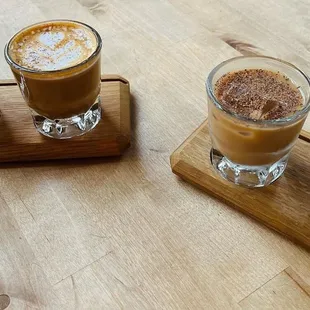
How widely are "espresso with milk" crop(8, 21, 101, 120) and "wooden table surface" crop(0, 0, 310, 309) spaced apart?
0.25ft

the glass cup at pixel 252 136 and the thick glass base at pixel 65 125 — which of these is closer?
the glass cup at pixel 252 136

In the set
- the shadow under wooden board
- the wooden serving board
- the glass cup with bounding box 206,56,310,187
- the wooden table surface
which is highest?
the glass cup with bounding box 206,56,310,187

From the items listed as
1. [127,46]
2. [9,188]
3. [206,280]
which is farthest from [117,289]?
[127,46]

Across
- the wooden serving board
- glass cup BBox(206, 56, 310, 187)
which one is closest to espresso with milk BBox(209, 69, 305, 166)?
glass cup BBox(206, 56, 310, 187)

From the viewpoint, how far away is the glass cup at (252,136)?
55 cm

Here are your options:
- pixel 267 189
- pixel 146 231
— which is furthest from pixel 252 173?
pixel 146 231

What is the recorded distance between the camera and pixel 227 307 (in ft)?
1.70

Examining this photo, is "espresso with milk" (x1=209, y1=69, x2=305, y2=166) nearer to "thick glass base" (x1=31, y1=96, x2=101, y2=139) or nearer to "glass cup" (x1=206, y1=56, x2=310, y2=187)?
"glass cup" (x1=206, y1=56, x2=310, y2=187)

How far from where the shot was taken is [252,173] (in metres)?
0.63

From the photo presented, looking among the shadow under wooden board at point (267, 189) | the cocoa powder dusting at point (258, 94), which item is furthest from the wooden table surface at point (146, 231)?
the cocoa powder dusting at point (258, 94)

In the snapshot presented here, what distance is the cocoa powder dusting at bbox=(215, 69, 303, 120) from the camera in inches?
22.3

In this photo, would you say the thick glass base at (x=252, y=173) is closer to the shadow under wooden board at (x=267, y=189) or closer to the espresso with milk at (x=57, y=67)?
the shadow under wooden board at (x=267, y=189)

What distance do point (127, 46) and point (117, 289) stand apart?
43 centimetres

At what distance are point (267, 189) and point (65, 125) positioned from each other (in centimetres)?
27
